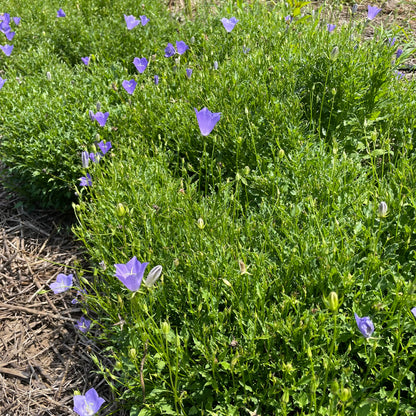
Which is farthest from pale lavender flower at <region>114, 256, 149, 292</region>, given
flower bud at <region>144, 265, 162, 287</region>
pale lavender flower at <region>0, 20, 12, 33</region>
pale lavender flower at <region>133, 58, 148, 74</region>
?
pale lavender flower at <region>0, 20, 12, 33</region>

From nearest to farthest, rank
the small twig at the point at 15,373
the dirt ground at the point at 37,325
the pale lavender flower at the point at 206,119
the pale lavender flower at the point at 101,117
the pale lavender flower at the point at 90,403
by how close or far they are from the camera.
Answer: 1. the pale lavender flower at the point at 90,403
2. the pale lavender flower at the point at 206,119
3. the dirt ground at the point at 37,325
4. the small twig at the point at 15,373
5. the pale lavender flower at the point at 101,117

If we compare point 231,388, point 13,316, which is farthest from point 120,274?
point 13,316

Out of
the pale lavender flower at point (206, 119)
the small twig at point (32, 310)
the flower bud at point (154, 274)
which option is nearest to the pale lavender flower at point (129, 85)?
the pale lavender flower at point (206, 119)

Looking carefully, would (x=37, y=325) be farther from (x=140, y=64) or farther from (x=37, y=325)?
(x=140, y=64)

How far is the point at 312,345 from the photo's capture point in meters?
1.99

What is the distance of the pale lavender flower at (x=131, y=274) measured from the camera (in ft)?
5.47

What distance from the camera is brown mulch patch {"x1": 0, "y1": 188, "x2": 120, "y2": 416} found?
2.42 metres

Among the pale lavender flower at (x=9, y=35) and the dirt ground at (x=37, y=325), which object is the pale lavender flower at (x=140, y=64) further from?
the pale lavender flower at (x=9, y=35)

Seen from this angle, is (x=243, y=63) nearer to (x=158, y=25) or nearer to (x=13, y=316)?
(x=158, y=25)

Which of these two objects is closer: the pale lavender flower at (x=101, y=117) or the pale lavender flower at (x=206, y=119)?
the pale lavender flower at (x=206, y=119)

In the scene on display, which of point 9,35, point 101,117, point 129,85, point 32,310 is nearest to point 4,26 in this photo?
point 9,35

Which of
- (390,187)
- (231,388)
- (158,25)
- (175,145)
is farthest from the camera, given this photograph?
(158,25)

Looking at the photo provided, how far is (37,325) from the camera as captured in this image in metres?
2.80

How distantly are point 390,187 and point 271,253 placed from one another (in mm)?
820
